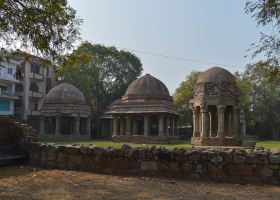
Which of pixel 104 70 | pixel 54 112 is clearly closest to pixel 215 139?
pixel 54 112

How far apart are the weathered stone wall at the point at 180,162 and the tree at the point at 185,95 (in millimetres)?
33525

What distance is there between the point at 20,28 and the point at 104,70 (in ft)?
132

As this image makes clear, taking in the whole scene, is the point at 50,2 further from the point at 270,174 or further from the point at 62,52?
the point at 270,174

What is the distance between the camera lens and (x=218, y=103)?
25.4m

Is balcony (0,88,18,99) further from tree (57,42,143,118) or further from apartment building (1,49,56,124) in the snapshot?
tree (57,42,143,118)

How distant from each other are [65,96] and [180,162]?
32.7 metres

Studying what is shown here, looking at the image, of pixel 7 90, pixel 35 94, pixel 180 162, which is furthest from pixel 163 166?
pixel 35 94

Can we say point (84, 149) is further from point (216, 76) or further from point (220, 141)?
point (216, 76)

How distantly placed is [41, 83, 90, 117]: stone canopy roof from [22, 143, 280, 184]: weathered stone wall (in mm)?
30021

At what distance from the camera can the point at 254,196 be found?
7.42 meters

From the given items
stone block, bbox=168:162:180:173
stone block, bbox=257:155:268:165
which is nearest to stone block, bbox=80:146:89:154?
stone block, bbox=168:162:180:173

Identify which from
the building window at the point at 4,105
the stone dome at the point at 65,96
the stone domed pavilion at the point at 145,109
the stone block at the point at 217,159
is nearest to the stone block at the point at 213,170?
the stone block at the point at 217,159

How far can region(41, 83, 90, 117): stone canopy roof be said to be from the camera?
4044 cm

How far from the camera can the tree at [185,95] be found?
43469mm
